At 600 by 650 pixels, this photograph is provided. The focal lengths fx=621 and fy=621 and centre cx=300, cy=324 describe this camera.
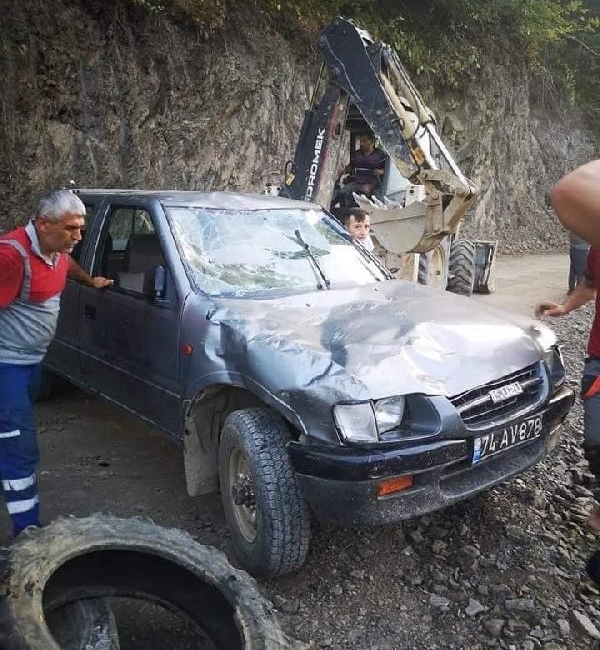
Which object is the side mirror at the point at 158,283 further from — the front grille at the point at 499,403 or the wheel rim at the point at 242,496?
the front grille at the point at 499,403

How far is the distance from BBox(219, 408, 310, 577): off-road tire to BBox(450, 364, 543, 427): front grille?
815mm

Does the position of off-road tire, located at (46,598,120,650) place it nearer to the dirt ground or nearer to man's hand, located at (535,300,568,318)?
the dirt ground

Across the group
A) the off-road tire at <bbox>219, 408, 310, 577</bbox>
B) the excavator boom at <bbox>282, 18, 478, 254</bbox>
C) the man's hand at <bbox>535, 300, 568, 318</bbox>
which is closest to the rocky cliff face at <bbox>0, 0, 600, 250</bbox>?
the excavator boom at <bbox>282, 18, 478, 254</bbox>

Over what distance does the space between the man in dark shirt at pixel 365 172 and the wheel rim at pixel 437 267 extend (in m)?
1.23

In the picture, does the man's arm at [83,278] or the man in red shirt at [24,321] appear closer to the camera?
the man in red shirt at [24,321]

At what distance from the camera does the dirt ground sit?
8.75ft

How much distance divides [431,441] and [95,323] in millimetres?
2593

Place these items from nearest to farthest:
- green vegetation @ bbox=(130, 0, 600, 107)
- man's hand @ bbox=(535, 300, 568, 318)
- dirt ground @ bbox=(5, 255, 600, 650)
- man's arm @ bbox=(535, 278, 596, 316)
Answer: dirt ground @ bbox=(5, 255, 600, 650) < man's arm @ bbox=(535, 278, 596, 316) < man's hand @ bbox=(535, 300, 568, 318) < green vegetation @ bbox=(130, 0, 600, 107)

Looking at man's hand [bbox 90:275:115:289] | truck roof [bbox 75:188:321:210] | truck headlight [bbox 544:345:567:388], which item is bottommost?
truck headlight [bbox 544:345:567:388]

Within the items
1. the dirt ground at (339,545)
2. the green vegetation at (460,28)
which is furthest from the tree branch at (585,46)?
the dirt ground at (339,545)

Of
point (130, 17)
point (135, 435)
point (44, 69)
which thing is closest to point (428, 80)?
point (130, 17)

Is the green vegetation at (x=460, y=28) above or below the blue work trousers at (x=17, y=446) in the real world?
above

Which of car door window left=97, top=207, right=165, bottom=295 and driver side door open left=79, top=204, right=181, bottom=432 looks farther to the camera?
car door window left=97, top=207, right=165, bottom=295

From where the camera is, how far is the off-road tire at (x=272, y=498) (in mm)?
2773
